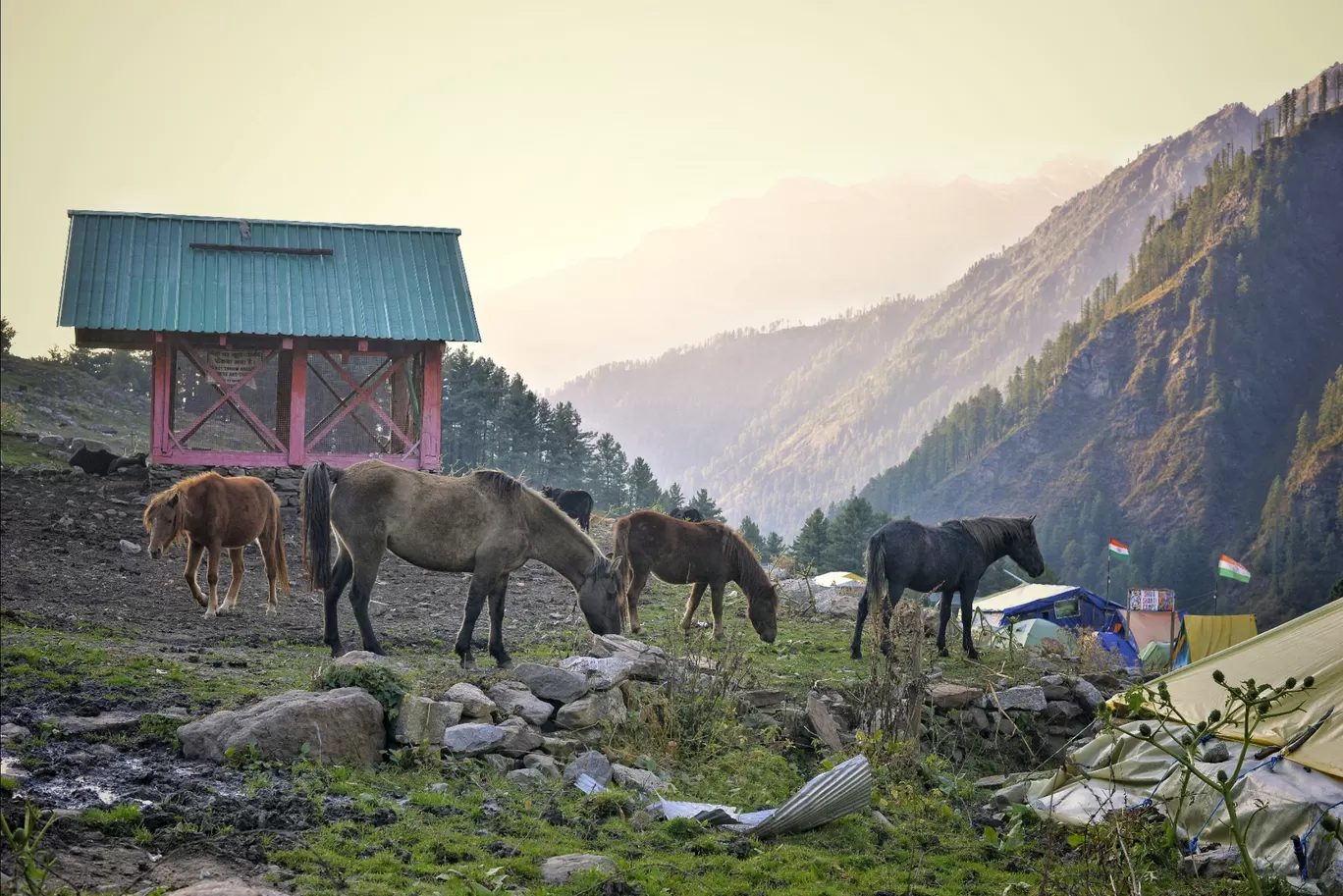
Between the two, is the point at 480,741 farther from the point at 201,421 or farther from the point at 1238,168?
the point at 1238,168

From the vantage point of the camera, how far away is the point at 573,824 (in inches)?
288

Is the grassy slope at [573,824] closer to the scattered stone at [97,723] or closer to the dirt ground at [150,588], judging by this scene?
the scattered stone at [97,723]

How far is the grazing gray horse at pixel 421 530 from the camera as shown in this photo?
1139 cm

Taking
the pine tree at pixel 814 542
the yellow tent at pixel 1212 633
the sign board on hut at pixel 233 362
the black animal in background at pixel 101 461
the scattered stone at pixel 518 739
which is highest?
the sign board on hut at pixel 233 362

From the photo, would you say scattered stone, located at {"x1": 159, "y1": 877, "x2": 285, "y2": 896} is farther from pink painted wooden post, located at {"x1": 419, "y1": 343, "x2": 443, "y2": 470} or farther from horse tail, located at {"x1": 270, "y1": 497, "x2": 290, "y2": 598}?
pink painted wooden post, located at {"x1": 419, "y1": 343, "x2": 443, "y2": 470}

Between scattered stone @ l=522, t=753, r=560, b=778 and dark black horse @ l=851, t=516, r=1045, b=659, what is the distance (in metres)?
6.58

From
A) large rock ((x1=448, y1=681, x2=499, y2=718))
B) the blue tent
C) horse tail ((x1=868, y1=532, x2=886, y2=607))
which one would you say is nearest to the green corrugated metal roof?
horse tail ((x1=868, y1=532, x2=886, y2=607))

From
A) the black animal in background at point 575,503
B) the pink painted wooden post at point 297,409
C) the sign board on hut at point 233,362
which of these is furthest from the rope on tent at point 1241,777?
the sign board on hut at point 233,362

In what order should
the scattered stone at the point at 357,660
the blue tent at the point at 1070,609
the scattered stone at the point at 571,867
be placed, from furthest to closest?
the blue tent at the point at 1070,609 → the scattered stone at the point at 357,660 → the scattered stone at the point at 571,867

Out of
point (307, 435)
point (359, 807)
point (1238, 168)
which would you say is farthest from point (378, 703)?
point (1238, 168)

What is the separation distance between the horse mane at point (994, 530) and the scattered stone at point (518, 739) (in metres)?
8.80

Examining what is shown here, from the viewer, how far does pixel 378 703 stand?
8234 millimetres

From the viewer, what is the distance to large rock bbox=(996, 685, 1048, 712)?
12.0 meters

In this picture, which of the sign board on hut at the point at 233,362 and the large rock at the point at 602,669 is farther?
the sign board on hut at the point at 233,362
